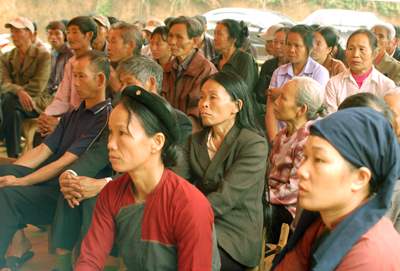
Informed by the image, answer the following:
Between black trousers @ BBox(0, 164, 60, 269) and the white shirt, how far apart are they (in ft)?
7.21

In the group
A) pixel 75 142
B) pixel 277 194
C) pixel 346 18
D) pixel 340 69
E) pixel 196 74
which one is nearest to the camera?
pixel 277 194

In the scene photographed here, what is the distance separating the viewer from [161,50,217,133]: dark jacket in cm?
305

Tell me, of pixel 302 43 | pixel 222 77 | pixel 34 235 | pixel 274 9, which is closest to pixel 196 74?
pixel 302 43

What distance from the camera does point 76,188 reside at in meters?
1.99

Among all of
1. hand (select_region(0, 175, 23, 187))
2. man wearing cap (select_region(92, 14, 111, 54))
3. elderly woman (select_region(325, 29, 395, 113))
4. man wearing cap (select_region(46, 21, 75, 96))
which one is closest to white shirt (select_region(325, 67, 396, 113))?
elderly woman (select_region(325, 29, 395, 113))

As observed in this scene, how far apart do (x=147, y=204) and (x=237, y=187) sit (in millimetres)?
476

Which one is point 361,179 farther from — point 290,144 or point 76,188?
point 76,188

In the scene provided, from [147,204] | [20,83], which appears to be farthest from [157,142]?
[20,83]

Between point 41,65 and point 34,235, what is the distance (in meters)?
2.37

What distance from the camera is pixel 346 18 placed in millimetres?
5758

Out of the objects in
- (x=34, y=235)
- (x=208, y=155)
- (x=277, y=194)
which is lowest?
(x=34, y=235)

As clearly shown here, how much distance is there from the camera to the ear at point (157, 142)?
1.37 m

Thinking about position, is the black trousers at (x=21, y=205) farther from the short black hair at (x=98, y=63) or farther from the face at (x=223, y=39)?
the face at (x=223, y=39)

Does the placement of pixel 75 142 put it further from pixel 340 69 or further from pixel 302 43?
pixel 340 69
